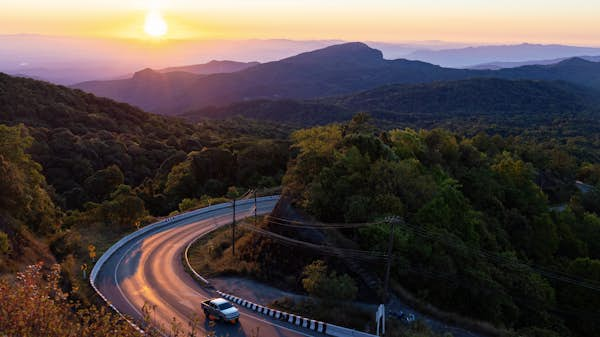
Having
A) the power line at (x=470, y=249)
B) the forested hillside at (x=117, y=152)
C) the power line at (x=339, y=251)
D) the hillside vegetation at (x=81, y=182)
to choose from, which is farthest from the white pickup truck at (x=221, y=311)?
the forested hillside at (x=117, y=152)

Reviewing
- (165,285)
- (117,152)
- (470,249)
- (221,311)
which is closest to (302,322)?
(221,311)

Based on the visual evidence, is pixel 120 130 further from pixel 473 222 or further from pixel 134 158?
pixel 473 222

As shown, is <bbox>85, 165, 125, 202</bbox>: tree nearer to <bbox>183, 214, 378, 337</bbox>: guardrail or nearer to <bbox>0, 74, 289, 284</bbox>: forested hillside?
<bbox>0, 74, 289, 284</bbox>: forested hillside

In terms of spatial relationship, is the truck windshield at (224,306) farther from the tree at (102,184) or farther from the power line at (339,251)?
the tree at (102,184)

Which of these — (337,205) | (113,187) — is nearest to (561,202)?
(337,205)

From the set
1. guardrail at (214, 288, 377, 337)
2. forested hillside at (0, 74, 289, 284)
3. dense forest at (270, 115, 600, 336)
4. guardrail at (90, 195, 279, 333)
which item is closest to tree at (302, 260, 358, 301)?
guardrail at (214, 288, 377, 337)
